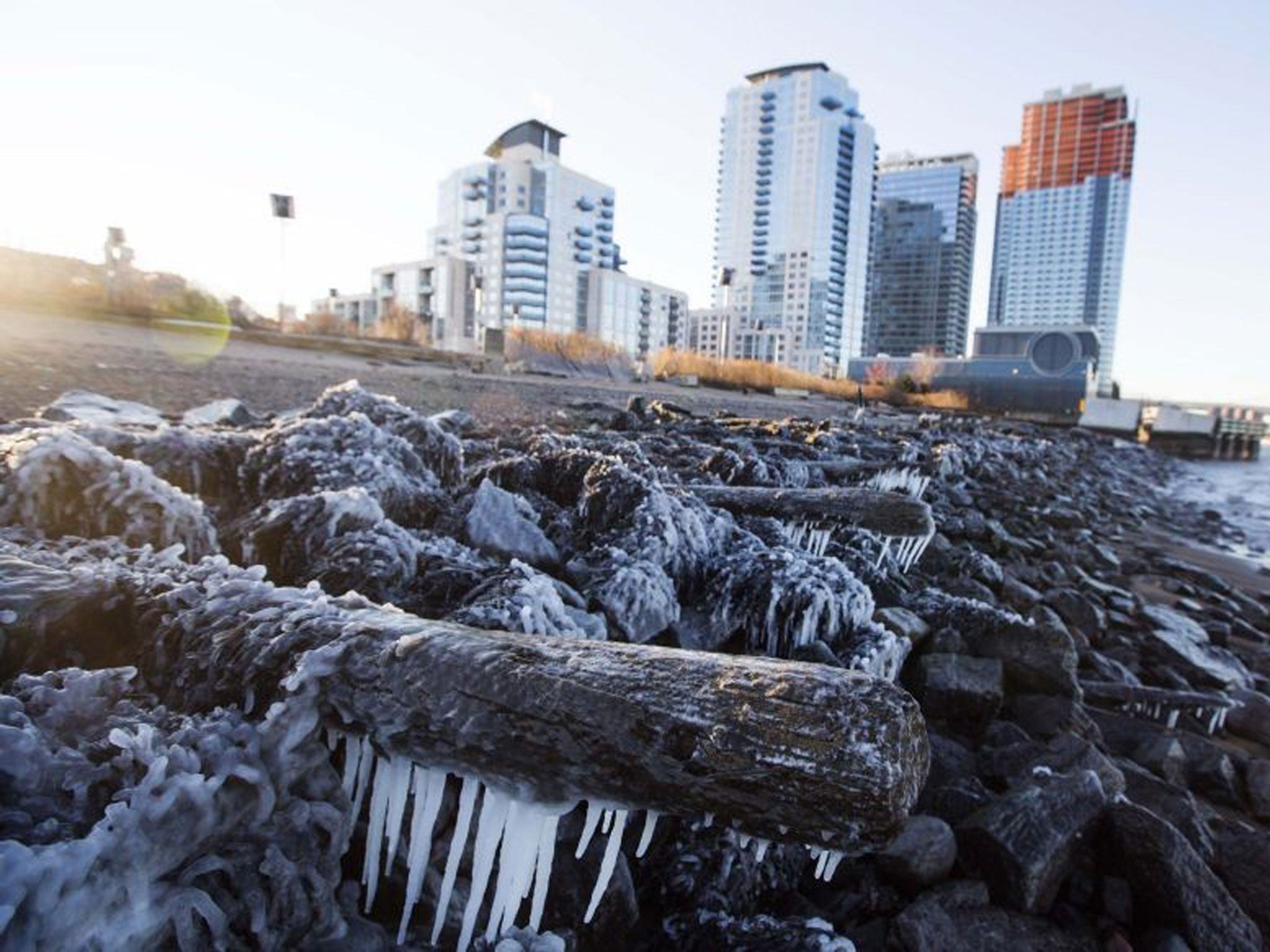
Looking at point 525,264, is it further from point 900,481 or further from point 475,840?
point 475,840

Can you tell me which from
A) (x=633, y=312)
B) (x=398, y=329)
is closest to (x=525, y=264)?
(x=633, y=312)

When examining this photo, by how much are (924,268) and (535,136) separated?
70536mm

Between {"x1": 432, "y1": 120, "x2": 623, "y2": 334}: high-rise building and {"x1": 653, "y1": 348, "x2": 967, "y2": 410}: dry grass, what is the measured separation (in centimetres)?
5746

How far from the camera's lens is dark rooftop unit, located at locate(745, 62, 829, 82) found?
112 metres

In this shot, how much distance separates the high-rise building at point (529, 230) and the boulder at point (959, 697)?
89.9 m

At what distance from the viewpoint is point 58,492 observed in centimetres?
210

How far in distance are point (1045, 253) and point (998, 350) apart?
88560 millimetres

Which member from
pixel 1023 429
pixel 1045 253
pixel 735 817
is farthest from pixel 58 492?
pixel 1045 253

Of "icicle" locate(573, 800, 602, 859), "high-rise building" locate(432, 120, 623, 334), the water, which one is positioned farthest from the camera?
"high-rise building" locate(432, 120, 623, 334)

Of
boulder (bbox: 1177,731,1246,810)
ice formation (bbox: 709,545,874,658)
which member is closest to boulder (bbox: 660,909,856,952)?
ice formation (bbox: 709,545,874,658)

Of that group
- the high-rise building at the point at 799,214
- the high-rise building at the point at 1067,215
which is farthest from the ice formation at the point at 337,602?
the high-rise building at the point at 1067,215

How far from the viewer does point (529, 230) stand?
93000 millimetres

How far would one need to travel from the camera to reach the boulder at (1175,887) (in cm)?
183

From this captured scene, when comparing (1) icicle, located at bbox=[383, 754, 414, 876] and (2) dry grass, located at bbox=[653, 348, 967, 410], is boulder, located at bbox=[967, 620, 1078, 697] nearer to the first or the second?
(1) icicle, located at bbox=[383, 754, 414, 876]
